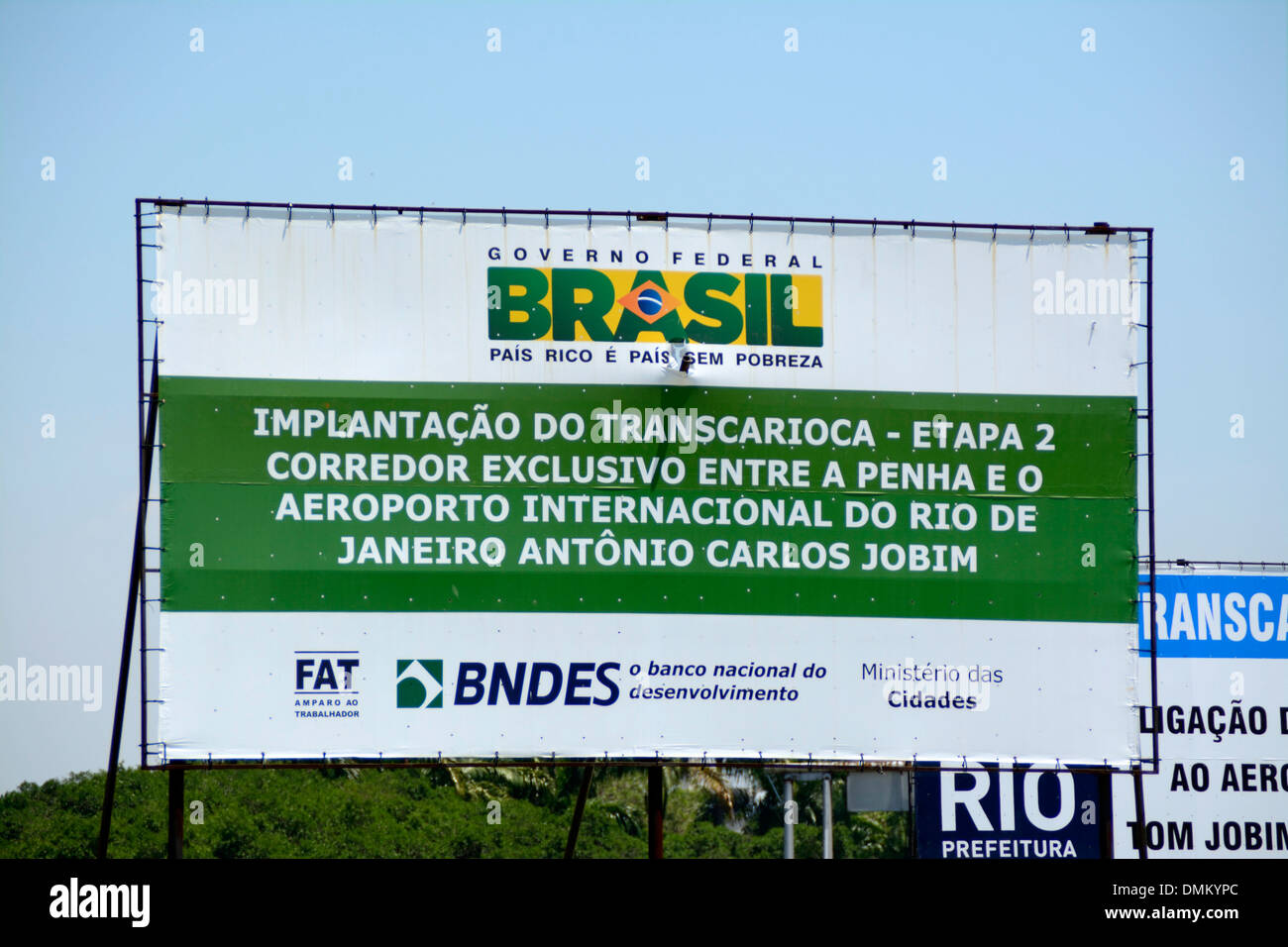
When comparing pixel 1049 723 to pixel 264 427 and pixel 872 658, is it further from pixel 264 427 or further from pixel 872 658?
pixel 264 427

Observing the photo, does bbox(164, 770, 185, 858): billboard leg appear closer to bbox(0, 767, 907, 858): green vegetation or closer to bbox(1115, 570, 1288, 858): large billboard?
bbox(1115, 570, 1288, 858): large billboard

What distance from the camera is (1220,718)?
624 inches

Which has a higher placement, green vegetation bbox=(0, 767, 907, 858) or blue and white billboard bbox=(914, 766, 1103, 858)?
blue and white billboard bbox=(914, 766, 1103, 858)

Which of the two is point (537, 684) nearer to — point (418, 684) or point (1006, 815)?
point (418, 684)

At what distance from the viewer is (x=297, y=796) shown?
27484 mm

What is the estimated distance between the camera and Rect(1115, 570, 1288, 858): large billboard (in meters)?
15.6

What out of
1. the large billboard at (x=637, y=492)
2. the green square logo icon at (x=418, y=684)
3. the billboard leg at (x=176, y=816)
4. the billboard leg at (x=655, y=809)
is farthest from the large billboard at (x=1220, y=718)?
the billboard leg at (x=176, y=816)

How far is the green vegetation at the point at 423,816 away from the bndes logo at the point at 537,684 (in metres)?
15.1

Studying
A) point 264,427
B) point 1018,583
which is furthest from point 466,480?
point 1018,583

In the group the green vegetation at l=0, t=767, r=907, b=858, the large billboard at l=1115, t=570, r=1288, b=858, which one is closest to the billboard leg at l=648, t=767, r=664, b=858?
the large billboard at l=1115, t=570, r=1288, b=858

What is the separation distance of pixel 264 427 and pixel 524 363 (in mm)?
2025

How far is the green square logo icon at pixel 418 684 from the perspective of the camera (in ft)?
36.8

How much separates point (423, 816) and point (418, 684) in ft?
57.9

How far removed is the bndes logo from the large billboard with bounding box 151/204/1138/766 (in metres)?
0.02
